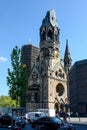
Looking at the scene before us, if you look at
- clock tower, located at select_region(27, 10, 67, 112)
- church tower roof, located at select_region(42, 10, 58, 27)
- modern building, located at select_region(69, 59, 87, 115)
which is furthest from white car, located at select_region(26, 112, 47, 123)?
church tower roof, located at select_region(42, 10, 58, 27)

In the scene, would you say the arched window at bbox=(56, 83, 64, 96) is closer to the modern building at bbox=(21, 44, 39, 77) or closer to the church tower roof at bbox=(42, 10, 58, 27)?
the church tower roof at bbox=(42, 10, 58, 27)

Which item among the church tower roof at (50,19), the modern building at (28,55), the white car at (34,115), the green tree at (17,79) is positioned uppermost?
the church tower roof at (50,19)

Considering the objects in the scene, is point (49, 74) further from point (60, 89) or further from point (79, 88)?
A: point (79, 88)

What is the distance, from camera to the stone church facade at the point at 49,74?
97.1 m

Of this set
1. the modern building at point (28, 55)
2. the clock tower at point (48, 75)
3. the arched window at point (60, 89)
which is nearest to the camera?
the clock tower at point (48, 75)

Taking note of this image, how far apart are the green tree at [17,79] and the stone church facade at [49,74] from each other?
51.9 metres

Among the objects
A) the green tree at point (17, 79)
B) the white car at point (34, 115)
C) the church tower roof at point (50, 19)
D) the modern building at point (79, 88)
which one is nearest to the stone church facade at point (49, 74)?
the church tower roof at point (50, 19)

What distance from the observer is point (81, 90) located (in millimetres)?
71938

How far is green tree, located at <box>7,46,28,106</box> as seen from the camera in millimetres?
42219

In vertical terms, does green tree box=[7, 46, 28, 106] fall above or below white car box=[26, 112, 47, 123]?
above

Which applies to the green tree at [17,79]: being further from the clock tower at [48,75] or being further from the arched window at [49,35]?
the arched window at [49,35]

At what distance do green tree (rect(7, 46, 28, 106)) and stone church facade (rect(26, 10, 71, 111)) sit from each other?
5190 cm

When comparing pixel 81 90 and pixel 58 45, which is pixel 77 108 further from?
pixel 58 45

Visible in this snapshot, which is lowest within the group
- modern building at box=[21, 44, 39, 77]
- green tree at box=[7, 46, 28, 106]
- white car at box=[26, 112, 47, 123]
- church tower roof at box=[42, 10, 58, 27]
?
white car at box=[26, 112, 47, 123]
